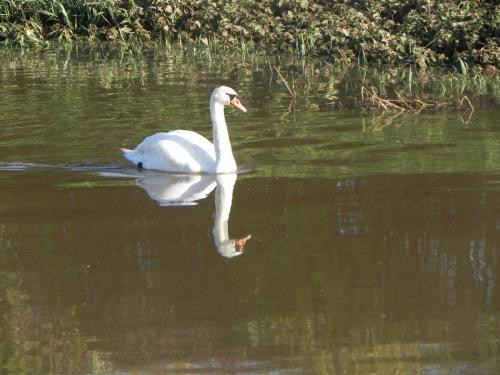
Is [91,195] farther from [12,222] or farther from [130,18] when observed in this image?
[130,18]

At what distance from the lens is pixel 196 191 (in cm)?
1087

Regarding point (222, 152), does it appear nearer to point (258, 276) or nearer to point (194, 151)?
point (194, 151)

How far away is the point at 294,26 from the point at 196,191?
10.8 metres

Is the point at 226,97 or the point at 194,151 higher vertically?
the point at 226,97

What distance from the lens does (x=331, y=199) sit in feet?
33.1

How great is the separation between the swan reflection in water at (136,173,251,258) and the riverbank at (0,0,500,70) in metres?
7.25

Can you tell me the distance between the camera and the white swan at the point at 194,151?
37.8 ft

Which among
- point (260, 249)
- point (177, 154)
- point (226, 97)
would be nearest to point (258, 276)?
point (260, 249)

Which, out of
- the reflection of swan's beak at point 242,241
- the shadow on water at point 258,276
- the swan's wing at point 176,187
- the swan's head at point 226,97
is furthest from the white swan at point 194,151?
the reflection of swan's beak at point 242,241

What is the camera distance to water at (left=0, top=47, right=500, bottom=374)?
6.60m

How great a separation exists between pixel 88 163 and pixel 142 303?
4.91 meters

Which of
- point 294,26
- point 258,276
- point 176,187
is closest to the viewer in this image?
point 258,276

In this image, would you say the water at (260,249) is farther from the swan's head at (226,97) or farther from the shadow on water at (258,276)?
the swan's head at (226,97)

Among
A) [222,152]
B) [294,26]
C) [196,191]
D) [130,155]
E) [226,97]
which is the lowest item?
[196,191]
